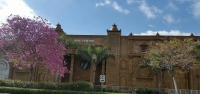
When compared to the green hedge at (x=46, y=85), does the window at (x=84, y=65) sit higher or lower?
higher

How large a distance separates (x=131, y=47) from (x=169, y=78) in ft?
28.4

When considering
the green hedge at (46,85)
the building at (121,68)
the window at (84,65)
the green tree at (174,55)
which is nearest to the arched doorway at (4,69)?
the building at (121,68)

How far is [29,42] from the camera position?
2119cm

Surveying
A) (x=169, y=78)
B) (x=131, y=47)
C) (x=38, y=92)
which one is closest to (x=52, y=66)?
(x=38, y=92)

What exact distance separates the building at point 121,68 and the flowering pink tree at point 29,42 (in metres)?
15.8

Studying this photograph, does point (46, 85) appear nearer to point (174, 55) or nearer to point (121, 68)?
point (174, 55)

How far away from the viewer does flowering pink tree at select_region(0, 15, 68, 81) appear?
21.1 metres

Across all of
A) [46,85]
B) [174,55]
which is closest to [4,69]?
[46,85]

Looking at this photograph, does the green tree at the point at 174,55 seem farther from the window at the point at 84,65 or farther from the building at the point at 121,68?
the window at the point at 84,65

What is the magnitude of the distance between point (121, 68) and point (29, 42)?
20.5 metres

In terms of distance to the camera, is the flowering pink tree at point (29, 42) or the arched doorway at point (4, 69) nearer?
the flowering pink tree at point (29, 42)

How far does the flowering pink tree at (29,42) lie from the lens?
69.4ft

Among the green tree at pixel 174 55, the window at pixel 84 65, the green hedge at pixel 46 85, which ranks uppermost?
the green tree at pixel 174 55

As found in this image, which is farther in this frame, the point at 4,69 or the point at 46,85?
the point at 4,69
